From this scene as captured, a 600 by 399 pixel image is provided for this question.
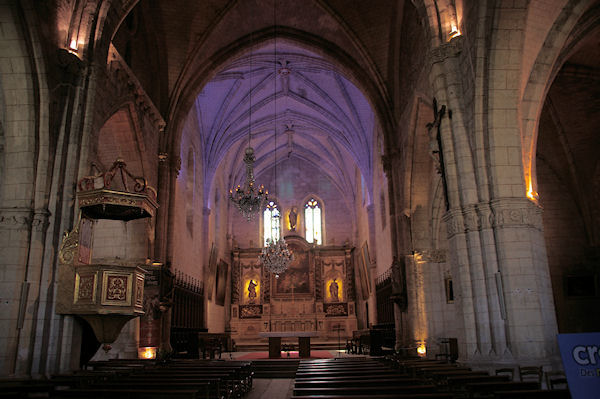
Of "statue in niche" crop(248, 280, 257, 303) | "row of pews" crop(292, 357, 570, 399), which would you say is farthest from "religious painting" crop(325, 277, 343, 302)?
"row of pews" crop(292, 357, 570, 399)

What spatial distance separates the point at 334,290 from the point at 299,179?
7487mm

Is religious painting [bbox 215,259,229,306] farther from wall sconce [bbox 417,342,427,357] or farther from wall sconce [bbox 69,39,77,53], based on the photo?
wall sconce [bbox 69,39,77,53]

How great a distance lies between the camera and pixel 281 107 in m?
25.0

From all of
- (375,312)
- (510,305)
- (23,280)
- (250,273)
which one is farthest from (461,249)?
(250,273)

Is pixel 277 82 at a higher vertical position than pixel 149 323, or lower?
higher

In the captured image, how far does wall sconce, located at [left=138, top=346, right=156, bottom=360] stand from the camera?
13.6 m

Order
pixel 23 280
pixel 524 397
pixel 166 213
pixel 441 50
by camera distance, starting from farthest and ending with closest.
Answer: pixel 166 213 → pixel 441 50 → pixel 23 280 → pixel 524 397

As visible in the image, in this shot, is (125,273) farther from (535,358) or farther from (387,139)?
(387,139)

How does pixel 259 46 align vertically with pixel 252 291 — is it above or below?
above

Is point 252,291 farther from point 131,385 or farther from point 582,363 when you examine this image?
point 582,363

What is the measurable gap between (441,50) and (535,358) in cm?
598

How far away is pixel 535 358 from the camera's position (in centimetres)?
769

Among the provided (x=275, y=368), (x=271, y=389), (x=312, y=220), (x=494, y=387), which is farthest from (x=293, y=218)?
(x=494, y=387)

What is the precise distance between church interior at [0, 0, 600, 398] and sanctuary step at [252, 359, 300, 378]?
1.83 meters
